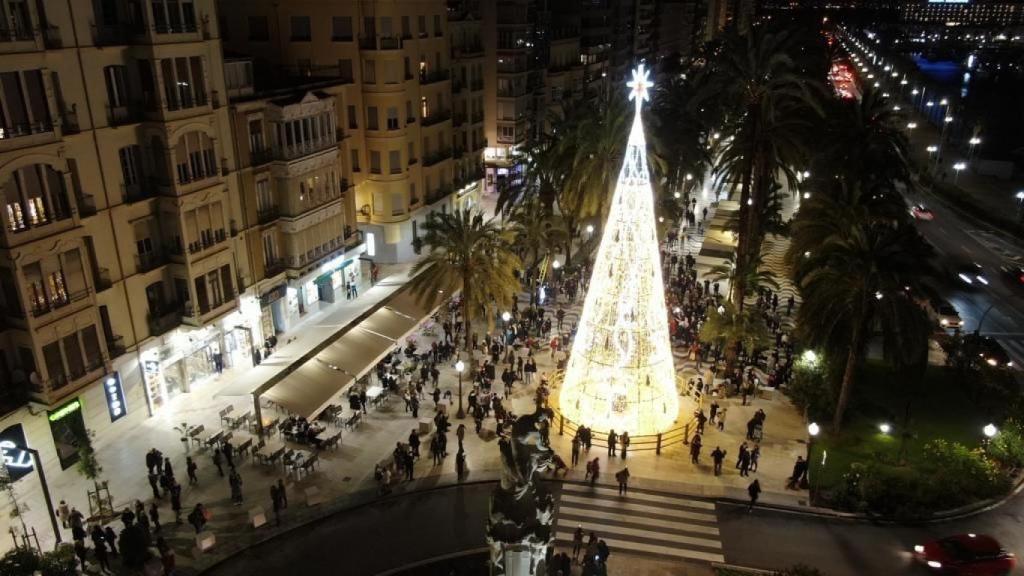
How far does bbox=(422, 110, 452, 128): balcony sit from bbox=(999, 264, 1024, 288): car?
40.6 meters

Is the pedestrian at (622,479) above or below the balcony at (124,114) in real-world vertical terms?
below

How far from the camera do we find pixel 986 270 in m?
50.8

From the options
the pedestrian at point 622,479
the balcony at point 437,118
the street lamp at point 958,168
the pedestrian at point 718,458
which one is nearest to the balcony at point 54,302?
the pedestrian at point 622,479

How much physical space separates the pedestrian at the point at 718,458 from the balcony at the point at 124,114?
26.7 meters

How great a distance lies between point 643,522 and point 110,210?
78.4ft

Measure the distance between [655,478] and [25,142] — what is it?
84.2 ft

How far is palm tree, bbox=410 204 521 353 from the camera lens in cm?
3444

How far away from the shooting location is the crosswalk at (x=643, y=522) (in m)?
24.3

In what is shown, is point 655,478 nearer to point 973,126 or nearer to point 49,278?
point 49,278

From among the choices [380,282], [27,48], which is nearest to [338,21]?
[380,282]

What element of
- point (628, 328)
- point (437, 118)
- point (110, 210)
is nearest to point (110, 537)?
point (110, 210)

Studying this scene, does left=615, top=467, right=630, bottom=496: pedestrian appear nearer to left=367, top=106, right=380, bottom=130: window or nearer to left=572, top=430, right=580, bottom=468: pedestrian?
left=572, top=430, right=580, bottom=468: pedestrian

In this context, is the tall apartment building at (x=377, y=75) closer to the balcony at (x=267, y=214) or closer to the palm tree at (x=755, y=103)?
the balcony at (x=267, y=214)

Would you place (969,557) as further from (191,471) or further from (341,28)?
(341,28)
